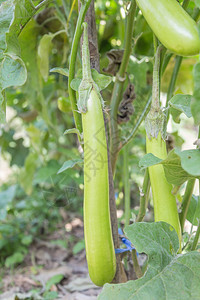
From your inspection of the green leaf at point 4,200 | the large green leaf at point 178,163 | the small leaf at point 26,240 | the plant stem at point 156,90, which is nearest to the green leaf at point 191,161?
the large green leaf at point 178,163

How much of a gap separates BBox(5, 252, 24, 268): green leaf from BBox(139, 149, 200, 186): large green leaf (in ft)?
3.13

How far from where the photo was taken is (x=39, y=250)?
1400mm

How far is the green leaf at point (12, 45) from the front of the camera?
1.53 ft

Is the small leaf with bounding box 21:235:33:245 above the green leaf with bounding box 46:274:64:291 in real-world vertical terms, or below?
below

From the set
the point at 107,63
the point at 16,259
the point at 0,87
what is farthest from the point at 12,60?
the point at 16,259

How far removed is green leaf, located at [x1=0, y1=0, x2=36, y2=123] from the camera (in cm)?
47

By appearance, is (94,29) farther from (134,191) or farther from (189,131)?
(189,131)

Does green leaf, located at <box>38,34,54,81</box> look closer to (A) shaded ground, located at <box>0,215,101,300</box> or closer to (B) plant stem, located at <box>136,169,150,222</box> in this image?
(B) plant stem, located at <box>136,169,150,222</box>

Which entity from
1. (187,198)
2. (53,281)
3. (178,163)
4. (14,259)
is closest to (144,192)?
(187,198)

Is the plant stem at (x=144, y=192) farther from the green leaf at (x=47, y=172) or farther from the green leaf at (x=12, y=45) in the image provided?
the green leaf at (x=47, y=172)

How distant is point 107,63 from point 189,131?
263cm

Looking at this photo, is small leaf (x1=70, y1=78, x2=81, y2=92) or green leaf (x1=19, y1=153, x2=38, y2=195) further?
green leaf (x1=19, y1=153, x2=38, y2=195)

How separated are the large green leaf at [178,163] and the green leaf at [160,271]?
8 cm

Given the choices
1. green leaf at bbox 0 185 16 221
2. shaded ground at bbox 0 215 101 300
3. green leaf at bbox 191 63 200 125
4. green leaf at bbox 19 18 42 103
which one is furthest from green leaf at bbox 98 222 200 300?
green leaf at bbox 0 185 16 221
